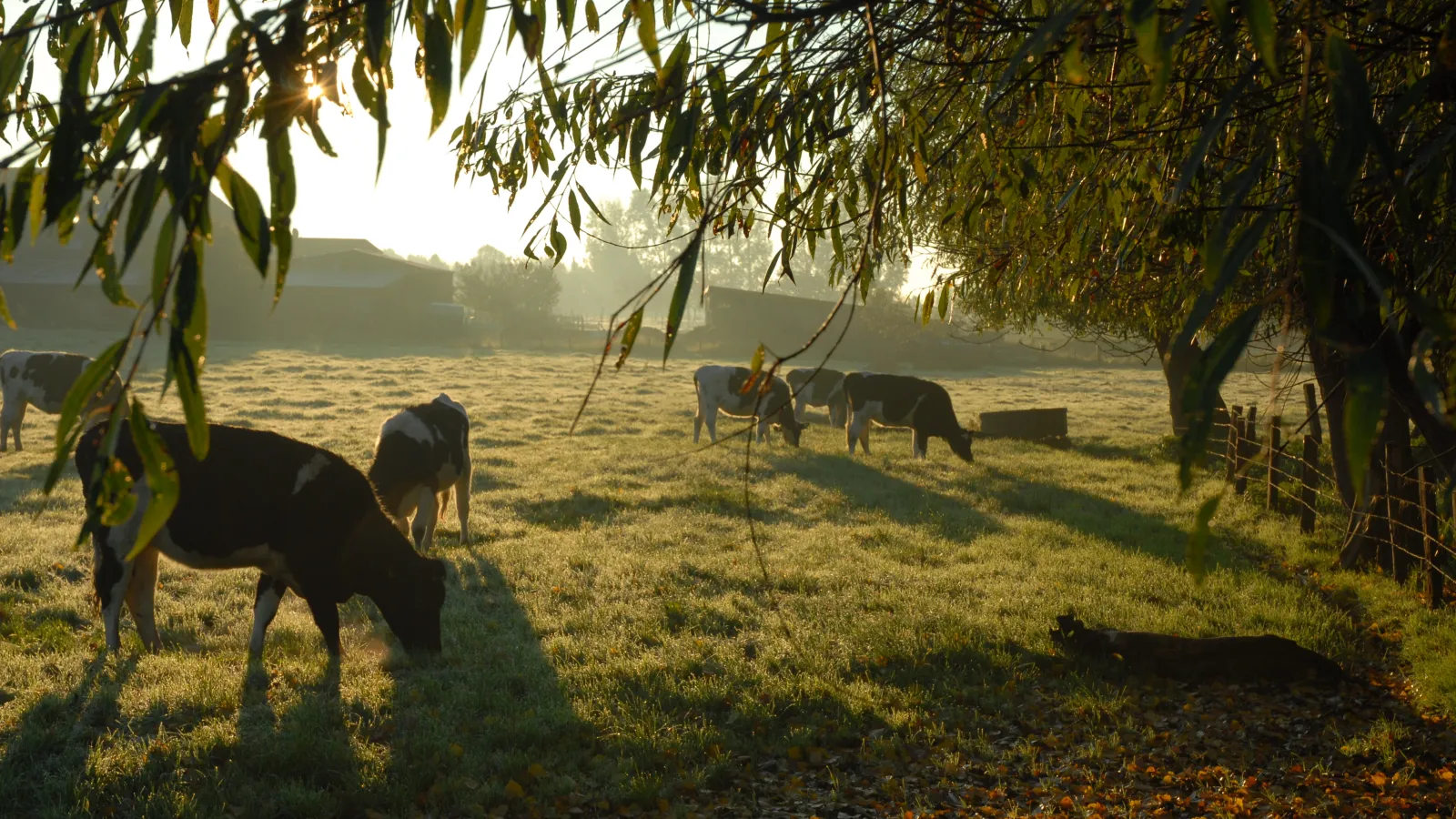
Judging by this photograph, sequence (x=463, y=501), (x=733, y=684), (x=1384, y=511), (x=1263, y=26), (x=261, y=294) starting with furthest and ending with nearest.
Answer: (x=261, y=294), (x=463, y=501), (x=1384, y=511), (x=733, y=684), (x=1263, y=26)

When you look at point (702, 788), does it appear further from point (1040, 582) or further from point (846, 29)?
point (1040, 582)

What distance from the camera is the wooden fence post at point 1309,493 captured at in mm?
10367

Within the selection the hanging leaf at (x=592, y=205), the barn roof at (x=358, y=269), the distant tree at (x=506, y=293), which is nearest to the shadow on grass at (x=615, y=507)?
the hanging leaf at (x=592, y=205)

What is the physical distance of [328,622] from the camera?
252 inches

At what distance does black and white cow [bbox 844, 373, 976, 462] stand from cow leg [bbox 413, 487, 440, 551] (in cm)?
951

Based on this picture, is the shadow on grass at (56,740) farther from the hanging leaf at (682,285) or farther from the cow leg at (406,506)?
the hanging leaf at (682,285)

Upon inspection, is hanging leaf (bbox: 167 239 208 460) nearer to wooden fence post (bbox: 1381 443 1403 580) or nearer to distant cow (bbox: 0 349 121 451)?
wooden fence post (bbox: 1381 443 1403 580)

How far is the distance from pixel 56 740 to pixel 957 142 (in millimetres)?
5246

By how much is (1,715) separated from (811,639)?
15.8 feet

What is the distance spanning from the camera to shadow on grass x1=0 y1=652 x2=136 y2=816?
4465 mm

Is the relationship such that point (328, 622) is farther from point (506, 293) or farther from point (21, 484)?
point (506, 293)

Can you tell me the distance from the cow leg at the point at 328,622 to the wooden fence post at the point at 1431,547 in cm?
798

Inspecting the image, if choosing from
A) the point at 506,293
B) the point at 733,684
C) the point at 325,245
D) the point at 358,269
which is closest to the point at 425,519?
the point at 733,684

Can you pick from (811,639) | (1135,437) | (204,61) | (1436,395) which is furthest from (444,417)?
(1135,437)
